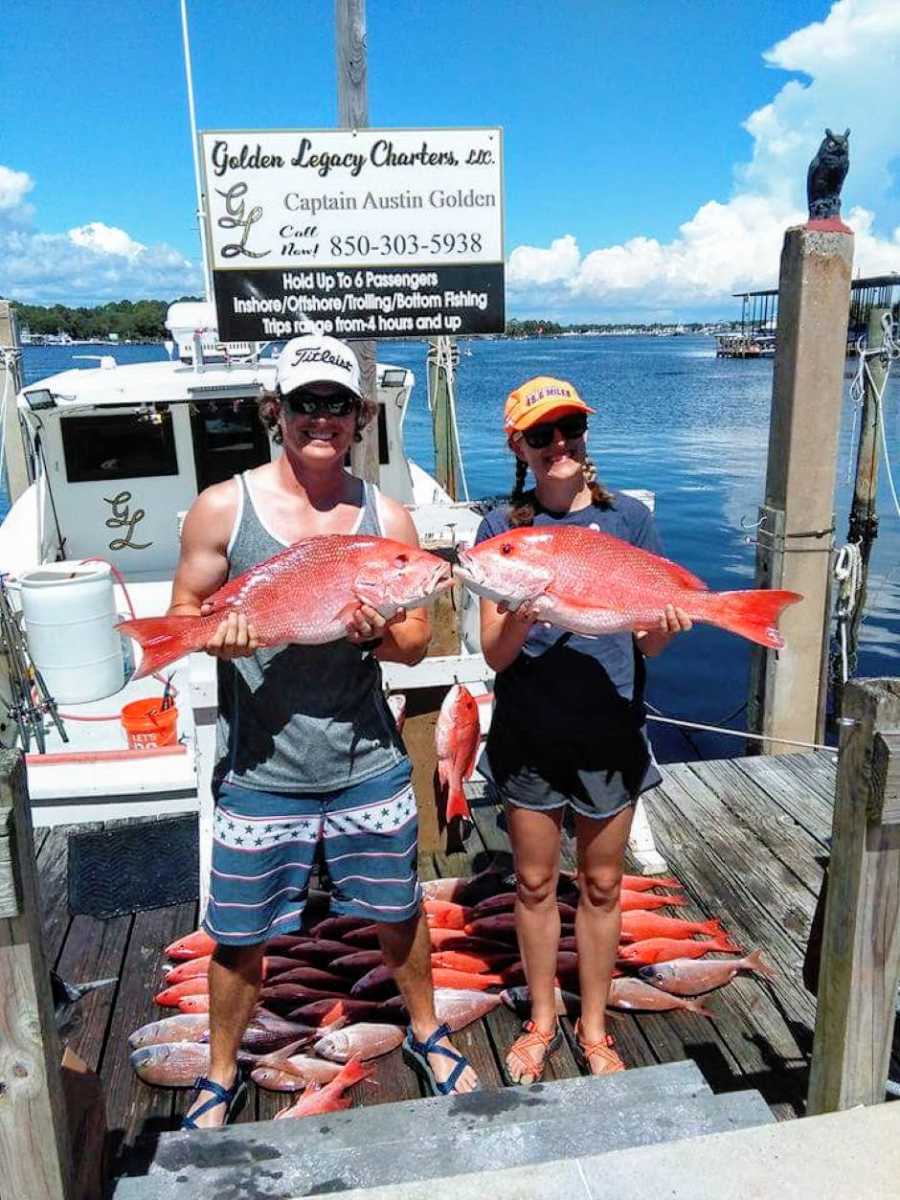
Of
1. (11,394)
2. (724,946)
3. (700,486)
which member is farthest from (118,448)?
(700,486)

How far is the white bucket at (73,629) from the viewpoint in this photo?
614cm

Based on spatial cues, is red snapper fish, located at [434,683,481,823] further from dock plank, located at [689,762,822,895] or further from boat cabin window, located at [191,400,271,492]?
boat cabin window, located at [191,400,271,492]

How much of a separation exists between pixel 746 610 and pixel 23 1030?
177 centimetres

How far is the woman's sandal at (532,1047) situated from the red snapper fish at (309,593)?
4.70 ft

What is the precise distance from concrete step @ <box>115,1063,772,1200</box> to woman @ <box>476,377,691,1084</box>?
0.54 meters

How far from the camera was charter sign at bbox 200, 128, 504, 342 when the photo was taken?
11.3 feet

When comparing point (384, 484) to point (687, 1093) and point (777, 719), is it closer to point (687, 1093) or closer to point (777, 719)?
point (777, 719)

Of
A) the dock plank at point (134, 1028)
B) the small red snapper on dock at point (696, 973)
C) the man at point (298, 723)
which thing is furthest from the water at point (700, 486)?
the dock plank at point (134, 1028)

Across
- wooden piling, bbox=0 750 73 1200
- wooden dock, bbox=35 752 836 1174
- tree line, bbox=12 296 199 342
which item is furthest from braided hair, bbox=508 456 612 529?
tree line, bbox=12 296 199 342

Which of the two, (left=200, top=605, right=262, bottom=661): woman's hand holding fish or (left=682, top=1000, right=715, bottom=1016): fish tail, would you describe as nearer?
(left=200, top=605, right=262, bottom=661): woman's hand holding fish

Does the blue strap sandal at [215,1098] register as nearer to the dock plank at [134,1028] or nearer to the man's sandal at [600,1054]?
the dock plank at [134,1028]

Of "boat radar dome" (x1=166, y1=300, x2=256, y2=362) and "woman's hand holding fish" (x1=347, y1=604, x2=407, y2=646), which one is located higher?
"boat radar dome" (x1=166, y1=300, x2=256, y2=362)

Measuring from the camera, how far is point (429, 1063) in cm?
252

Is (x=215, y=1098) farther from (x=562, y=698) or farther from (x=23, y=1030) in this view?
(x=562, y=698)
